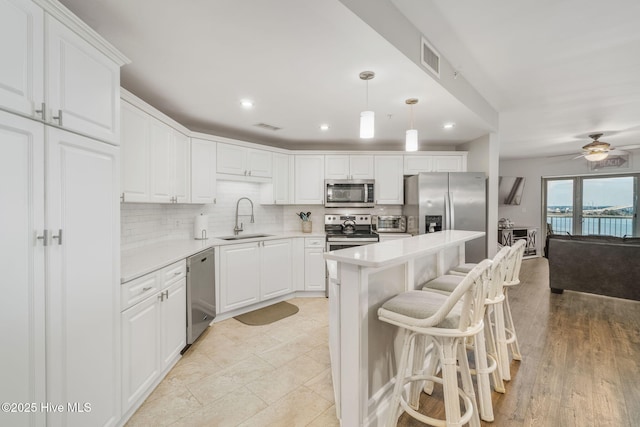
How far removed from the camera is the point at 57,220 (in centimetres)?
128

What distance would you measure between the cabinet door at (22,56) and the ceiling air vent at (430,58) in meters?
2.19

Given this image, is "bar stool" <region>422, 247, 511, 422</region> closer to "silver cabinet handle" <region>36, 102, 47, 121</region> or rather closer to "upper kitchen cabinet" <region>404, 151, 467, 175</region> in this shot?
"silver cabinet handle" <region>36, 102, 47, 121</region>

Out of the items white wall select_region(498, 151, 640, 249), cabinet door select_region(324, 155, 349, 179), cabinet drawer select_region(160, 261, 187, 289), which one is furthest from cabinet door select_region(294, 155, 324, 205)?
white wall select_region(498, 151, 640, 249)

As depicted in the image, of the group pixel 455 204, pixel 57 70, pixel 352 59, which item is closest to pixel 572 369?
pixel 455 204

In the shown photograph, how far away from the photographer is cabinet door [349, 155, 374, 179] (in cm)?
452

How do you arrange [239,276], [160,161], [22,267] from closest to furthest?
[22,267] < [160,161] < [239,276]

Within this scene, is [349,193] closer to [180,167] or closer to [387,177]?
[387,177]

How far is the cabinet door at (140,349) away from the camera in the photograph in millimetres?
1708

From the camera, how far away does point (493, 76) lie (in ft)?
9.25

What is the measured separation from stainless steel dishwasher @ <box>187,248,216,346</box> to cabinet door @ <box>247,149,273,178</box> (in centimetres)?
137

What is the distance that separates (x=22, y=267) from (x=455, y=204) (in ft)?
13.8

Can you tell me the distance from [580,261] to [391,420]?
424cm

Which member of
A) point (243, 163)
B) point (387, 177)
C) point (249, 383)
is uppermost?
point (243, 163)

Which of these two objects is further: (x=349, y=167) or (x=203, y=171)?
(x=349, y=167)
